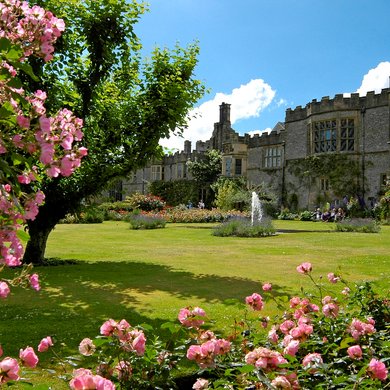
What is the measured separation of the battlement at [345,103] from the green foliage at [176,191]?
1693 cm

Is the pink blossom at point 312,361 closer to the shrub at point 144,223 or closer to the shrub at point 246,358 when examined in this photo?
the shrub at point 246,358

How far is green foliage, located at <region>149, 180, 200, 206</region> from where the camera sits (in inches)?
1953

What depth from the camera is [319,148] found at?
34656 millimetres

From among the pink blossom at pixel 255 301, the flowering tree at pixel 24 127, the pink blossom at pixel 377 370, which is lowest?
the pink blossom at pixel 377 370

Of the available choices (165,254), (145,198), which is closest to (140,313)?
(165,254)

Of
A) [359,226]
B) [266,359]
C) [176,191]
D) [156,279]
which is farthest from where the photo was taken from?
[176,191]

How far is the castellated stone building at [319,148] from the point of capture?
102 feet

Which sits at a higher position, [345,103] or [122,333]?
[345,103]

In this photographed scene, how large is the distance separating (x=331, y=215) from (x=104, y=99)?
23559 mm

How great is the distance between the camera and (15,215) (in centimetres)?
248

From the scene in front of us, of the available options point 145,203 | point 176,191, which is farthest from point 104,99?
point 176,191

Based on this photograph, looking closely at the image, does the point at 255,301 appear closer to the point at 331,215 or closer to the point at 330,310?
the point at 330,310

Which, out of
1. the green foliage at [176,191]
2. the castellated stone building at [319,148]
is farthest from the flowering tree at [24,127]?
the green foliage at [176,191]

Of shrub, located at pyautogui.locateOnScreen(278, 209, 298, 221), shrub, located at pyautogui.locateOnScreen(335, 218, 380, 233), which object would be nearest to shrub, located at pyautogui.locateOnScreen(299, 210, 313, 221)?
shrub, located at pyautogui.locateOnScreen(278, 209, 298, 221)
